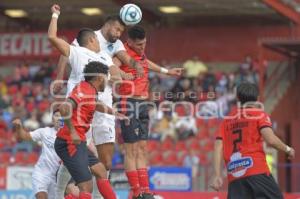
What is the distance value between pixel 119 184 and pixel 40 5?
423 inches

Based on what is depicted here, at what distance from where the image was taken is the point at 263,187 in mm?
12109

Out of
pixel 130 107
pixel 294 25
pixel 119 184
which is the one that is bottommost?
pixel 119 184

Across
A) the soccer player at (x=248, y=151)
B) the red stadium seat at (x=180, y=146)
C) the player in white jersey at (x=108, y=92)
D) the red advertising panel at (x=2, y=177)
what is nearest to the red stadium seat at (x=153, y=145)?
the red stadium seat at (x=180, y=146)

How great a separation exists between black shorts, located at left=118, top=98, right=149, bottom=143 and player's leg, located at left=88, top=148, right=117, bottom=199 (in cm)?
93

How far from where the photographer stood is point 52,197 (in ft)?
51.2

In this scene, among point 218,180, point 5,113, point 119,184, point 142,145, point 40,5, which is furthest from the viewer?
point 40,5

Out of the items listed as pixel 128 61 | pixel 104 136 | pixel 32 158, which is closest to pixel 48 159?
pixel 104 136

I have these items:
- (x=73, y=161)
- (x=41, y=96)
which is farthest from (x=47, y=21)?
(x=73, y=161)

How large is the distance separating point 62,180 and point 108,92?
6.03 feet

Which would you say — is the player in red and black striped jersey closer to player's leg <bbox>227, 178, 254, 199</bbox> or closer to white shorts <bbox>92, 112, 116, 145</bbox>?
white shorts <bbox>92, 112, 116, 145</bbox>

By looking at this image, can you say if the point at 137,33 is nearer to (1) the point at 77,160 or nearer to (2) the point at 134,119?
(2) the point at 134,119

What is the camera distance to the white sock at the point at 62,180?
48.9 feet

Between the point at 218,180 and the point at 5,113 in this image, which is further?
the point at 5,113

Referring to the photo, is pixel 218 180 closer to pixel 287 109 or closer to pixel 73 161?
pixel 73 161
